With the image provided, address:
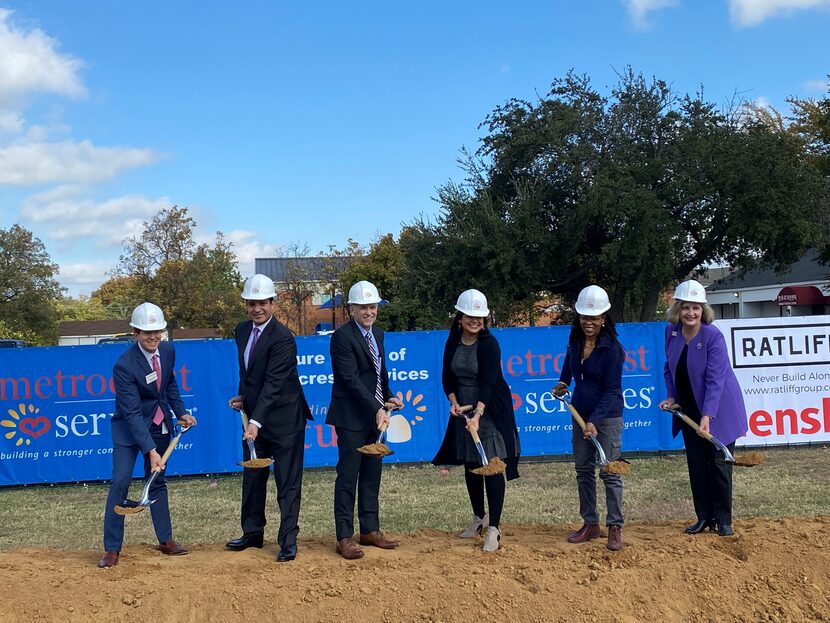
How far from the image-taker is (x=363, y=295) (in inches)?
232

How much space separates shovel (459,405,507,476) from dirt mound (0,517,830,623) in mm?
623

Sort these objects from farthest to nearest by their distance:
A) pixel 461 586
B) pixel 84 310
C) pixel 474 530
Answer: pixel 84 310, pixel 474 530, pixel 461 586

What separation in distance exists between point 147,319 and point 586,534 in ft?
12.7

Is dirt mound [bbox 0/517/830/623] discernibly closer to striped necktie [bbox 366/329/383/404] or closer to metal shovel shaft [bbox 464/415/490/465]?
metal shovel shaft [bbox 464/415/490/465]

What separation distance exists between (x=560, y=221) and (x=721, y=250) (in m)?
6.63

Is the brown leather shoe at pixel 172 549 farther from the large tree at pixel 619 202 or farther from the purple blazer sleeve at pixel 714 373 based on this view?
the large tree at pixel 619 202

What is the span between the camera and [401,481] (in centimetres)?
1026

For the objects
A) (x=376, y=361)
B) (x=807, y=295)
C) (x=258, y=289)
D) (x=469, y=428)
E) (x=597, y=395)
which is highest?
(x=807, y=295)

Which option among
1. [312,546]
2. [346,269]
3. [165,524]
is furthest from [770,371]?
[346,269]

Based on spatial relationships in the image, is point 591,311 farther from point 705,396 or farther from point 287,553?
point 287,553

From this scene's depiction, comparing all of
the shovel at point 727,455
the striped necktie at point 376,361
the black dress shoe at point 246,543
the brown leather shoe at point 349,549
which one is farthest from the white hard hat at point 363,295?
the shovel at point 727,455

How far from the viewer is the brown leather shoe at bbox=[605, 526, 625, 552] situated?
565 centimetres

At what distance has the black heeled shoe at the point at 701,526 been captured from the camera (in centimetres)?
618

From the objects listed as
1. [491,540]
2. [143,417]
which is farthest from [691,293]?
[143,417]
